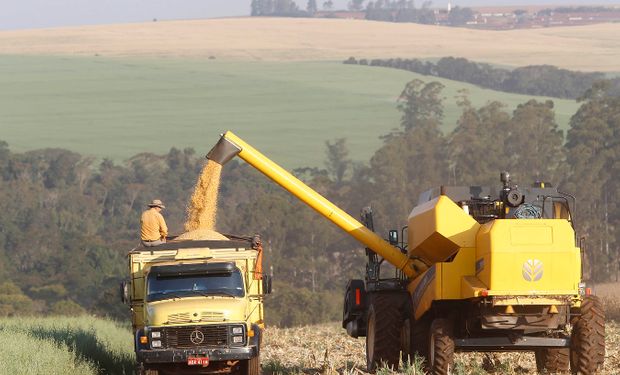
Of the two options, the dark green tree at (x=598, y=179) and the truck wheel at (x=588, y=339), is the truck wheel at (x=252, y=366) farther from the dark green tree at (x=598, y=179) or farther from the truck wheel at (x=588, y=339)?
the dark green tree at (x=598, y=179)

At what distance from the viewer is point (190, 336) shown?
20.6m

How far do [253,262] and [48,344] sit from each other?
11.6ft

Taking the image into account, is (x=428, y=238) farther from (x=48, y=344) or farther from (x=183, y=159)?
(x=183, y=159)

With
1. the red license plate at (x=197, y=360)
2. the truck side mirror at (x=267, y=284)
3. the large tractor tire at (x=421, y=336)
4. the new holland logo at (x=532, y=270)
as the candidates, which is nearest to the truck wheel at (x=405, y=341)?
the large tractor tire at (x=421, y=336)

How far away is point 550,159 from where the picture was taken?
121 metres

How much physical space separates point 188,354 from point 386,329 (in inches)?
126

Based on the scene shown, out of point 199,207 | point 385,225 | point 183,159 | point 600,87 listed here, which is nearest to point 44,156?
point 183,159

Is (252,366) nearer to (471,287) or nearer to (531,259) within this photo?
(471,287)

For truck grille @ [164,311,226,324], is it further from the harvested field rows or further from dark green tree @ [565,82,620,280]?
dark green tree @ [565,82,620,280]

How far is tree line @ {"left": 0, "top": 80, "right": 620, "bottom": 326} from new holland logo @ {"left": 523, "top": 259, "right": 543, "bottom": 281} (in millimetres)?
59384

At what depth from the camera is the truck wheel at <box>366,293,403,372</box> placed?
70.6 feet

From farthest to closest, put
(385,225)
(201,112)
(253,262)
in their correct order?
(201,112)
(385,225)
(253,262)

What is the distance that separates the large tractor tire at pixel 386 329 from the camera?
21.5 metres

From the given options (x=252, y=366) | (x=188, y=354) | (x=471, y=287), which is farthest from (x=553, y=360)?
(x=188, y=354)
